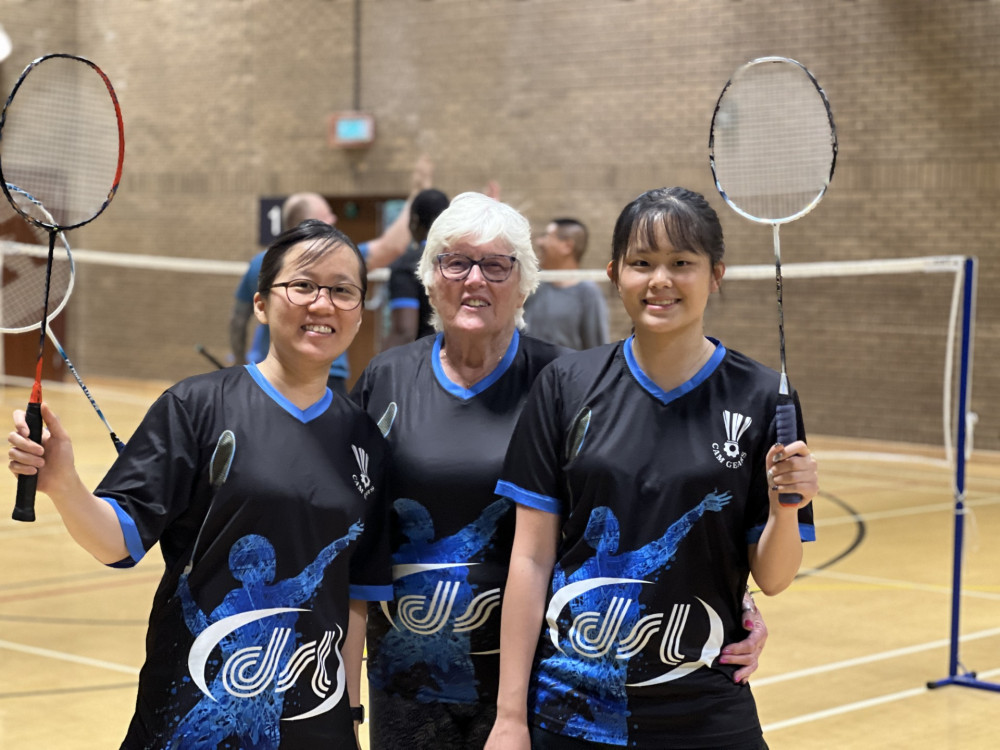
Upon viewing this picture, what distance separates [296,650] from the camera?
2.53 m

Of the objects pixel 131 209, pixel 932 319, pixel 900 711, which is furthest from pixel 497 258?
pixel 131 209

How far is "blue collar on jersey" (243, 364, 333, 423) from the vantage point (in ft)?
→ 8.57

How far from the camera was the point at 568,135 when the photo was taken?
1508 centimetres

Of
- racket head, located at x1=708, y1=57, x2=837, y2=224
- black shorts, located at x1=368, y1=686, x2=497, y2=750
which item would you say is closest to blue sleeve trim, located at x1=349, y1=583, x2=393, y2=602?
black shorts, located at x1=368, y1=686, x2=497, y2=750

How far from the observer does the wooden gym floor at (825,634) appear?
5164mm

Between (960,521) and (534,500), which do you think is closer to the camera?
(534,500)

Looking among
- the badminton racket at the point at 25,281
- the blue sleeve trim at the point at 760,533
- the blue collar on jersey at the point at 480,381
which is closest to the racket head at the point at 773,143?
the blue collar on jersey at the point at 480,381

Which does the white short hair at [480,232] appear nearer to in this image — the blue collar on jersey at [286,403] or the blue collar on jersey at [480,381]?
the blue collar on jersey at [480,381]

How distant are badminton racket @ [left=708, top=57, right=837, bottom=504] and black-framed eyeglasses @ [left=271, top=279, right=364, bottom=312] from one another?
84 centimetres

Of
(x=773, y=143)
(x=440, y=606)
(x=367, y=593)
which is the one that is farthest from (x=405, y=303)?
(x=367, y=593)

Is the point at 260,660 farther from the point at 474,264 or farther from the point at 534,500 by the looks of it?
the point at 474,264

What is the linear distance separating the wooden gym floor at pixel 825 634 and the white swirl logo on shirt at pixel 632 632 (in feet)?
8.80

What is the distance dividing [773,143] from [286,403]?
1.54 meters

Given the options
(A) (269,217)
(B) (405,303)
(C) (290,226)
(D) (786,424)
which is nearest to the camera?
(D) (786,424)
